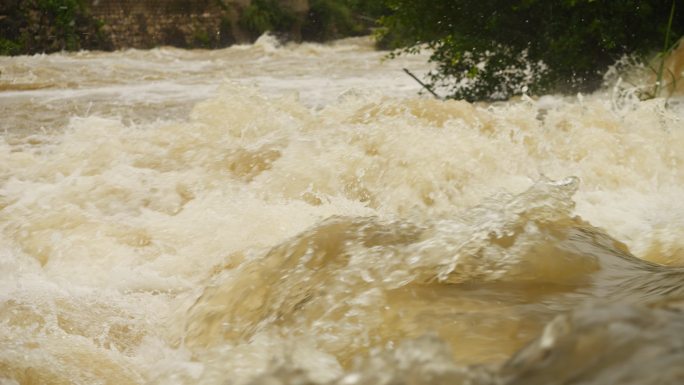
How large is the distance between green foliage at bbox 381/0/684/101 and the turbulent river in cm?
38

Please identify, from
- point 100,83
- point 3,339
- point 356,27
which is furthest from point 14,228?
point 356,27

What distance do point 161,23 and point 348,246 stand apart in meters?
20.3

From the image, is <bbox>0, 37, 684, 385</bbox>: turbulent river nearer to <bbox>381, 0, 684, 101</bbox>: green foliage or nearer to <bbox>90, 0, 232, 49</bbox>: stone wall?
<bbox>381, 0, 684, 101</bbox>: green foliage

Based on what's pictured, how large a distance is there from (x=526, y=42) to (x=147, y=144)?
3556mm

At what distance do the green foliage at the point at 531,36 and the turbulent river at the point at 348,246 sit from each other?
0.38 metres

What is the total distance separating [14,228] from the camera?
3.71 metres

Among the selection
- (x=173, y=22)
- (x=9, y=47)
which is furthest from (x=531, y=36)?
(x=173, y=22)

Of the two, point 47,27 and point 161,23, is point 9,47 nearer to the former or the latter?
point 47,27

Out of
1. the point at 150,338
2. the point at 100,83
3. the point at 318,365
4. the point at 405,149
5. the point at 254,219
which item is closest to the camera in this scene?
the point at 318,365

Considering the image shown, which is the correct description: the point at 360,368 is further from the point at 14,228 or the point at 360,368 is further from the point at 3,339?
the point at 14,228

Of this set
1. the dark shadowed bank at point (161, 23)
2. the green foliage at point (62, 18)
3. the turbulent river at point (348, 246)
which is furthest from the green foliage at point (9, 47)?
the turbulent river at point (348, 246)

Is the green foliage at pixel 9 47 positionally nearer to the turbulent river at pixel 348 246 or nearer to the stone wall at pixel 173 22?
the stone wall at pixel 173 22

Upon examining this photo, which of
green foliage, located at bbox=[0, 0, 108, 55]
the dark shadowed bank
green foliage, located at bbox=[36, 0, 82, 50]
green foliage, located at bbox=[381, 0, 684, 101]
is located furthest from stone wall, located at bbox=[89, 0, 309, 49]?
green foliage, located at bbox=[381, 0, 684, 101]

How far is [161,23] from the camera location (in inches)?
850
